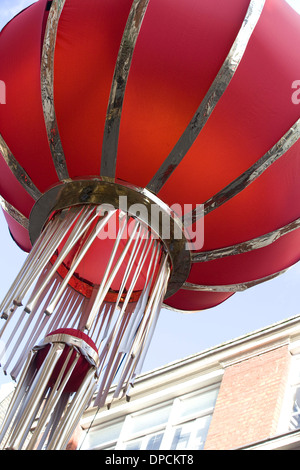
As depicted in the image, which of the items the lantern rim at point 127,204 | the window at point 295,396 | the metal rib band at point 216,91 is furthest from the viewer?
the window at point 295,396

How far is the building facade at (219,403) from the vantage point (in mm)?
10438

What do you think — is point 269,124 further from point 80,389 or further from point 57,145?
point 80,389

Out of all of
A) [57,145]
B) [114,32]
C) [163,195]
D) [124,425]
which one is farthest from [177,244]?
[124,425]

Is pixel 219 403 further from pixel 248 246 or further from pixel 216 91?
pixel 216 91

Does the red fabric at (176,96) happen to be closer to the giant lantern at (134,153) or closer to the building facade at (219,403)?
the giant lantern at (134,153)

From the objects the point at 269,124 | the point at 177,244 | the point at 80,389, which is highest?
the point at 269,124

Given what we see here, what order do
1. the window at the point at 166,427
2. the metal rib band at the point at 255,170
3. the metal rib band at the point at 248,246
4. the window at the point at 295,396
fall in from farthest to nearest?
Answer: the window at the point at 166,427 → the window at the point at 295,396 → the metal rib band at the point at 248,246 → the metal rib band at the point at 255,170

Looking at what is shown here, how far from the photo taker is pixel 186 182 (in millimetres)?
3943

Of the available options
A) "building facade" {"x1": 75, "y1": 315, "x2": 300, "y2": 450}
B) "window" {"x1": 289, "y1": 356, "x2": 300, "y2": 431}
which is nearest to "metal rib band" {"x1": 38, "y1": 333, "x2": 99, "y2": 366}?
"building facade" {"x1": 75, "y1": 315, "x2": 300, "y2": 450}

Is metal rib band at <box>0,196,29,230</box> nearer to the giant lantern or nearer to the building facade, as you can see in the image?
the giant lantern

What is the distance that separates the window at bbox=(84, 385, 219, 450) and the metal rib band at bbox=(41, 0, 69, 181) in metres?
7.81

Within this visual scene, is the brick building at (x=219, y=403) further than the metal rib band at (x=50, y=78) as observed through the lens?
Yes

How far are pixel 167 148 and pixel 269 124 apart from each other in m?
0.52

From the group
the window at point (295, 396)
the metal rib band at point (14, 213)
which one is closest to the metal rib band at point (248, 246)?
the metal rib band at point (14, 213)
